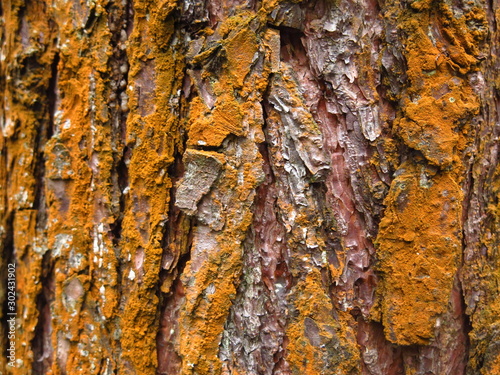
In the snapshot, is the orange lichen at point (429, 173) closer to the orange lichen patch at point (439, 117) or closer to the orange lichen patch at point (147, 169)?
the orange lichen patch at point (439, 117)

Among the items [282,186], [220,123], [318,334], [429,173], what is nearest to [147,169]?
[220,123]

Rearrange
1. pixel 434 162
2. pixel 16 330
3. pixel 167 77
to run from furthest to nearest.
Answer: pixel 16 330 < pixel 167 77 < pixel 434 162

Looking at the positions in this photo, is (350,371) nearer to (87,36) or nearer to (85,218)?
(85,218)

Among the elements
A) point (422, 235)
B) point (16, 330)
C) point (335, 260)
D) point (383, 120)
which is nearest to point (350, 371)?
point (335, 260)

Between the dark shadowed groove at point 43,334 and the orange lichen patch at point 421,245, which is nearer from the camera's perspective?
the orange lichen patch at point 421,245

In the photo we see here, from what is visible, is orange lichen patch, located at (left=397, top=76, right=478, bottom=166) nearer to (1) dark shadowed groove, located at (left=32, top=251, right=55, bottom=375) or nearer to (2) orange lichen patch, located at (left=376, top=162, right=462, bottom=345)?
(2) orange lichen patch, located at (left=376, top=162, right=462, bottom=345)

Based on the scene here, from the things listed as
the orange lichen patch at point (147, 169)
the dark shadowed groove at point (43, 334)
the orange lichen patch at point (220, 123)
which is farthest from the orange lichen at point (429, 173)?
the dark shadowed groove at point (43, 334)

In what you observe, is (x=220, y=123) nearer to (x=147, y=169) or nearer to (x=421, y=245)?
(x=147, y=169)
